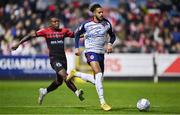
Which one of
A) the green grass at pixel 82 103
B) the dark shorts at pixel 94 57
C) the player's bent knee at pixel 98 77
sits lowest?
the green grass at pixel 82 103

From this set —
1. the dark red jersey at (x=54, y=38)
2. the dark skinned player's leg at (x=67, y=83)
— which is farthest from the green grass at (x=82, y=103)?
the dark red jersey at (x=54, y=38)

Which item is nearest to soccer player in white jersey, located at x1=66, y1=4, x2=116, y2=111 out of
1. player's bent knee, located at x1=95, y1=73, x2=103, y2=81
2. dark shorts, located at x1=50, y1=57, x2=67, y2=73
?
player's bent knee, located at x1=95, y1=73, x2=103, y2=81

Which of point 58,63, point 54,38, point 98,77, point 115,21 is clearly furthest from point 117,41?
point 98,77

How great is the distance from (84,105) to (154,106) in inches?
71.4

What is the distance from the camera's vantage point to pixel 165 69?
29.1 m

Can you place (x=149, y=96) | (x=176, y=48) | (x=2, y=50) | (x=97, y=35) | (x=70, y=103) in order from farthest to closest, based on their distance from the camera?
(x=176, y=48)
(x=2, y=50)
(x=149, y=96)
(x=70, y=103)
(x=97, y=35)

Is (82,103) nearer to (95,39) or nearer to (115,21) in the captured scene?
(95,39)

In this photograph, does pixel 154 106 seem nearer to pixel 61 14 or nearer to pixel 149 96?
pixel 149 96

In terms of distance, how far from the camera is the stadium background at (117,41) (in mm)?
27438

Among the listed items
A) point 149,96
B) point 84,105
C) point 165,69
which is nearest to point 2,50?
point 165,69

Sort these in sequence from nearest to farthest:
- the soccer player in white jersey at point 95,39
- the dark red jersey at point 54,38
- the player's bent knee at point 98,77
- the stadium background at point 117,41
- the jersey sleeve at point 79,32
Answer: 1. the player's bent knee at point 98,77
2. the soccer player in white jersey at point 95,39
3. the jersey sleeve at point 79,32
4. the dark red jersey at point 54,38
5. the stadium background at point 117,41

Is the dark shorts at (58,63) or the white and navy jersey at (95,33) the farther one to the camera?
the dark shorts at (58,63)

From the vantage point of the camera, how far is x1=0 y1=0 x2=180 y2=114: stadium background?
27.4m

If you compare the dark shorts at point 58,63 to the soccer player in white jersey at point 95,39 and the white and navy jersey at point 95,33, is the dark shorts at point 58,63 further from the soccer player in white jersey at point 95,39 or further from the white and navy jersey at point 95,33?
the white and navy jersey at point 95,33
